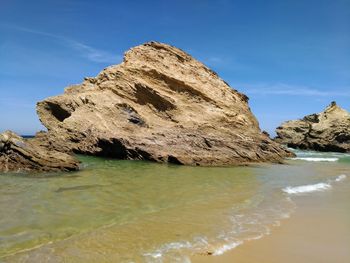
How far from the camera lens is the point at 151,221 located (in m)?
9.21

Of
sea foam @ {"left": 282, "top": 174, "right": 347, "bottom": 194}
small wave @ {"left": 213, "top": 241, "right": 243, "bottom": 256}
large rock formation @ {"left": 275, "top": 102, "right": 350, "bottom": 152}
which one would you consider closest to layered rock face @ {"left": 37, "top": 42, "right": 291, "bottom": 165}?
sea foam @ {"left": 282, "top": 174, "right": 347, "bottom": 194}

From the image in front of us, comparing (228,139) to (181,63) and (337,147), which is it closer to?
(181,63)

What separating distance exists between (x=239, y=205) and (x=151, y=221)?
345 centimetres

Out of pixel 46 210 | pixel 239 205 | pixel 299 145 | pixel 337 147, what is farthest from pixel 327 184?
pixel 299 145

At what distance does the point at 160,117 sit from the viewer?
1129 inches

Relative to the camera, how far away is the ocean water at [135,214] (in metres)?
7.02

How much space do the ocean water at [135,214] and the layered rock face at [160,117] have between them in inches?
333

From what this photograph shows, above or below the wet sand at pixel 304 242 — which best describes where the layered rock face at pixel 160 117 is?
above

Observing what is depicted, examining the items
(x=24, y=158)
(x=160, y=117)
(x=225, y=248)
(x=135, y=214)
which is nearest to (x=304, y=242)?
(x=225, y=248)

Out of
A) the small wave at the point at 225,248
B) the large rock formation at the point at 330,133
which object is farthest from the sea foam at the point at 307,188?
the large rock formation at the point at 330,133

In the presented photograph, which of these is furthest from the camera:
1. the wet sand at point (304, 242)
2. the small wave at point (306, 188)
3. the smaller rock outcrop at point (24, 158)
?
the smaller rock outcrop at point (24, 158)

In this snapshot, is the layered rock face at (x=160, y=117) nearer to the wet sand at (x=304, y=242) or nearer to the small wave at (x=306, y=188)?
the small wave at (x=306, y=188)

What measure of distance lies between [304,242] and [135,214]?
4.18 metres

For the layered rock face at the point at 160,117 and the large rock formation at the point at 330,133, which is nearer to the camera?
the layered rock face at the point at 160,117
